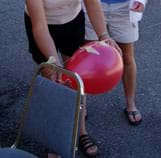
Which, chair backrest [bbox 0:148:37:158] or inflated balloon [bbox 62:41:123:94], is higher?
inflated balloon [bbox 62:41:123:94]

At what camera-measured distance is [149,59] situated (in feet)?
14.9

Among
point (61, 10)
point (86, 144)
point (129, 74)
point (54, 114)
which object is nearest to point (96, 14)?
point (61, 10)

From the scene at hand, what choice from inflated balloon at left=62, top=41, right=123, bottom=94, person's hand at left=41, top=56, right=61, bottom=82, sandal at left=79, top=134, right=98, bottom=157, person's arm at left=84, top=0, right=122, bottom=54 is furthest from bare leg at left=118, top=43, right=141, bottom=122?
person's hand at left=41, top=56, right=61, bottom=82

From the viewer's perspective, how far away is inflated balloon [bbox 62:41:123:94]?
2115 mm

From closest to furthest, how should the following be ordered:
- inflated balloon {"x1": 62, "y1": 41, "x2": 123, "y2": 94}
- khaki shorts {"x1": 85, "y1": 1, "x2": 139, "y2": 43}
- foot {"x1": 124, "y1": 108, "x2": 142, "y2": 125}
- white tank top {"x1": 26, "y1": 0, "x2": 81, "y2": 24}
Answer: inflated balloon {"x1": 62, "y1": 41, "x2": 123, "y2": 94} → white tank top {"x1": 26, "y1": 0, "x2": 81, "y2": 24} → khaki shorts {"x1": 85, "y1": 1, "x2": 139, "y2": 43} → foot {"x1": 124, "y1": 108, "x2": 142, "y2": 125}

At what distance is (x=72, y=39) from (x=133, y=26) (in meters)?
0.57

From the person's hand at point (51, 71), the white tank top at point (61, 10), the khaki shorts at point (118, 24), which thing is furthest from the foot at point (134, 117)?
the person's hand at point (51, 71)

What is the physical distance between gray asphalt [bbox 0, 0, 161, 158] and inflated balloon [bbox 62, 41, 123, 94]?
→ 1.07 meters

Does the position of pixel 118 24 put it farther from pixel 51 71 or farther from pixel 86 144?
pixel 51 71

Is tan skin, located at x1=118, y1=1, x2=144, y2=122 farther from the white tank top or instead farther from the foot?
the white tank top

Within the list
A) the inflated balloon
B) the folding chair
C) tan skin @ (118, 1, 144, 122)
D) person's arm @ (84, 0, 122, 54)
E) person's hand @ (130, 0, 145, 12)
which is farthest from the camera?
tan skin @ (118, 1, 144, 122)

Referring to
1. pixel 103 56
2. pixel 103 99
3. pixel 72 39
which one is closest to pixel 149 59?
pixel 103 99

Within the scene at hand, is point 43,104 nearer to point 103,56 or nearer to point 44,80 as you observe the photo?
point 44,80

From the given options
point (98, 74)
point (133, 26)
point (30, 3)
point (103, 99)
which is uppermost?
point (30, 3)
